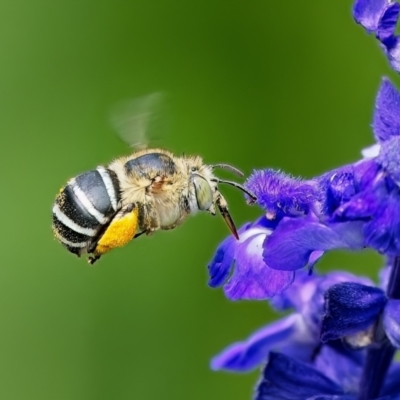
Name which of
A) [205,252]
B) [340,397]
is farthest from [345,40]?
[340,397]

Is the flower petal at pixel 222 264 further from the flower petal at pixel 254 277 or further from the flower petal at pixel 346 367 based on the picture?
the flower petal at pixel 346 367

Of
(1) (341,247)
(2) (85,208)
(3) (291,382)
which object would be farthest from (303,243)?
(2) (85,208)

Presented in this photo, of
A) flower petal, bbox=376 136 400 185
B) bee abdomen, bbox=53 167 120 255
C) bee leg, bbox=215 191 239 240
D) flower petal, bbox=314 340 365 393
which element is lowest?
flower petal, bbox=314 340 365 393

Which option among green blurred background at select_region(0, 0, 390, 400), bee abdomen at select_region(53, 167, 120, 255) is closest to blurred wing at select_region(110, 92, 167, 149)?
bee abdomen at select_region(53, 167, 120, 255)

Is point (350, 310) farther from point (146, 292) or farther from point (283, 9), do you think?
point (283, 9)

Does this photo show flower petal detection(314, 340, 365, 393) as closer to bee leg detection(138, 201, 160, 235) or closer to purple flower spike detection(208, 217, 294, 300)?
purple flower spike detection(208, 217, 294, 300)

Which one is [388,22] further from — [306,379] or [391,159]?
[306,379]
